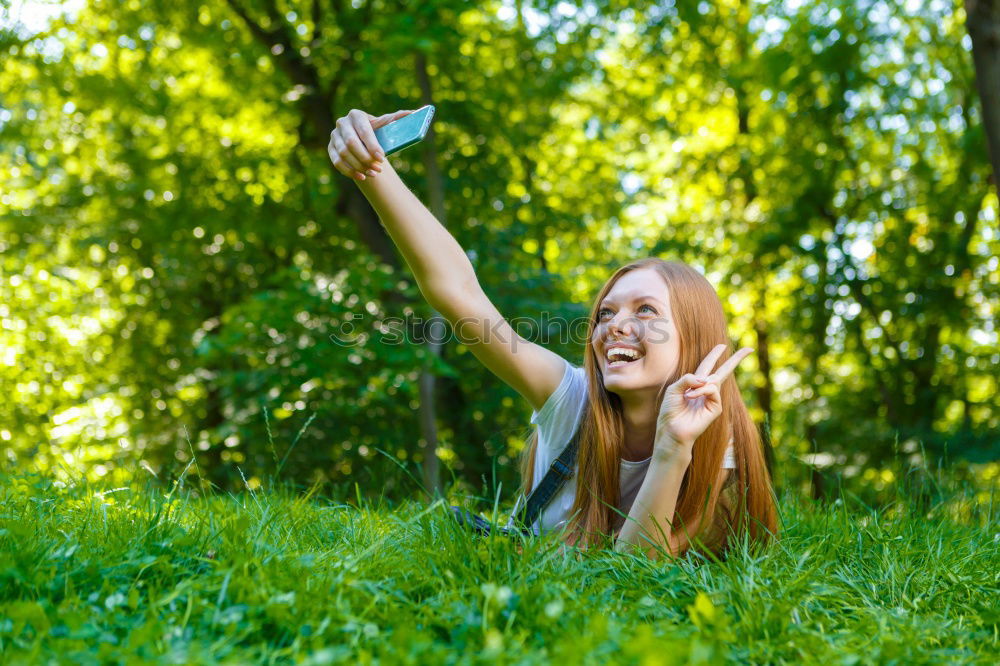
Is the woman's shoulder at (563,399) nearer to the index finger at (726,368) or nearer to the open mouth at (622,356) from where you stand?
the open mouth at (622,356)

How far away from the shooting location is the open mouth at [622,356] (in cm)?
270

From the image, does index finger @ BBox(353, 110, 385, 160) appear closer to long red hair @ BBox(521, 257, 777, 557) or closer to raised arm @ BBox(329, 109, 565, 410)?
raised arm @ BBox(329, 109, 565, 410)

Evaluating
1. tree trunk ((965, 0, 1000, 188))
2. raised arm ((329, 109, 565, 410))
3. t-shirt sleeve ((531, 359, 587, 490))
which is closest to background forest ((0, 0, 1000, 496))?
tree trunk ((965, 0, 1000, 188))

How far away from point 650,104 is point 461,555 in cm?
1094

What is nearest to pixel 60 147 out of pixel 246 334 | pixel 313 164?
pixel 313 164

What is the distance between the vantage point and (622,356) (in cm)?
274

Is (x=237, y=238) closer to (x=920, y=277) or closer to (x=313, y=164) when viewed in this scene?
(x=313, y=164)

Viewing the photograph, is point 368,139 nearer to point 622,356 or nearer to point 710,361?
point 622,356

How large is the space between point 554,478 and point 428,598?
3.15 feet

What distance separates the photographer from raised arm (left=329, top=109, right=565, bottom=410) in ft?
8.08

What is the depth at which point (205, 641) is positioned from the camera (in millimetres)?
1692

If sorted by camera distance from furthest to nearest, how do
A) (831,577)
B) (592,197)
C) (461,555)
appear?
(592,197), (831,577), (461,555)

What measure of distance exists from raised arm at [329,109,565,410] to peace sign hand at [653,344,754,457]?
0.52 meters

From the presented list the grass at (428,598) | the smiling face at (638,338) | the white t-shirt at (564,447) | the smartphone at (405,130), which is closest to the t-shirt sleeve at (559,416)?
the white t-shirt at (564,447)
